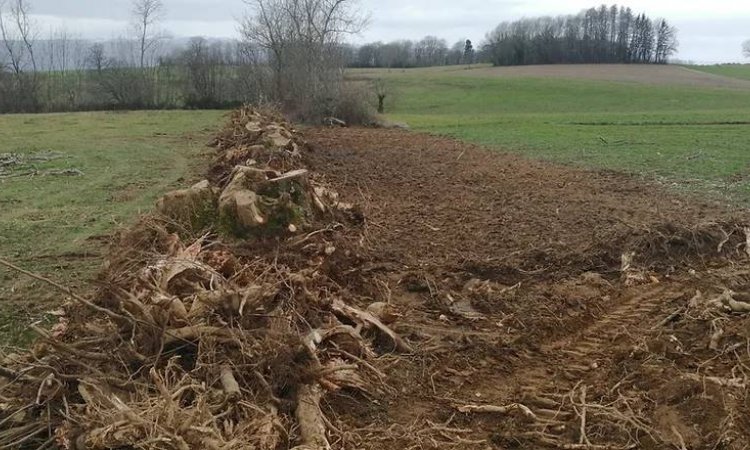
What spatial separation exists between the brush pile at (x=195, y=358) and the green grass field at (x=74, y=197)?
1.18 m

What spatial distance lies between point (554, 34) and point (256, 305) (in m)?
91.5

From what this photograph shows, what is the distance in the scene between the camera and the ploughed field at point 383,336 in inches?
146

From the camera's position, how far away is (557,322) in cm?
549

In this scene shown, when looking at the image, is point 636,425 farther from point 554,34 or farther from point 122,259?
point 554,34

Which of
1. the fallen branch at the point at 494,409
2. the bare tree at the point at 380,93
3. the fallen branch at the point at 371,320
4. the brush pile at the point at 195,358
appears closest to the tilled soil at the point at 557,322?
the fallen branch at the point at 494,409

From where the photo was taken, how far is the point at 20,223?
362 inches

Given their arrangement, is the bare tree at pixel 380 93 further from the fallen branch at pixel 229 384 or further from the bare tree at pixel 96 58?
the fallen branch at pixel 229 384

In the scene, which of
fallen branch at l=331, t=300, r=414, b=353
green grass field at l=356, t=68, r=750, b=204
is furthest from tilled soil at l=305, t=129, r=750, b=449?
green grass field at l=356, t=68, r=750, b=204

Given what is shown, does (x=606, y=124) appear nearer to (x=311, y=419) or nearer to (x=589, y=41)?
(x=311, y=419)

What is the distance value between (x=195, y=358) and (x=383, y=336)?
155 centimetres

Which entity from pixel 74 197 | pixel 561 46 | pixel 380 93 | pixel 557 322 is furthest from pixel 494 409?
pixel 561 46

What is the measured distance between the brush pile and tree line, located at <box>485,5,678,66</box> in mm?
81367

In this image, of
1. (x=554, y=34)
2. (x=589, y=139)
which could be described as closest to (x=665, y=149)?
(x=589, y=139)

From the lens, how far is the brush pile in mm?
3471
